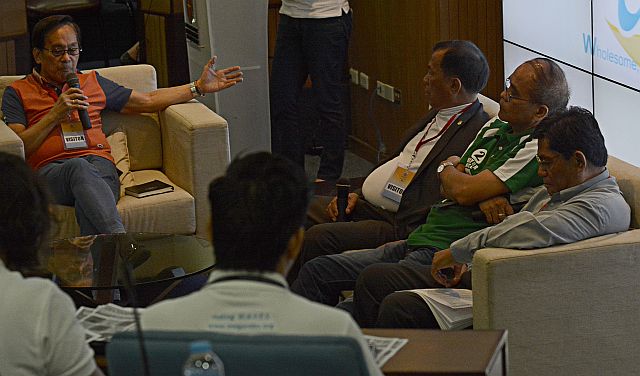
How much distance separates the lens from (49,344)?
1.98 metres

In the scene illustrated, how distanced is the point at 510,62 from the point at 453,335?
3.14 m

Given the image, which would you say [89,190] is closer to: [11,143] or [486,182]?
[11,143]

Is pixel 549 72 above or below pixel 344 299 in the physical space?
above

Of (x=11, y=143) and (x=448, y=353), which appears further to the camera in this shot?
(x=11, y=143)

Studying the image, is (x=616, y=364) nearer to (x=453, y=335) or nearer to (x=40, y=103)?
(x=453, y=335)

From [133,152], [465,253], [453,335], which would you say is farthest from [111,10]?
[453,335]

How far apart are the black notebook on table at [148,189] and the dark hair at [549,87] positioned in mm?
1803

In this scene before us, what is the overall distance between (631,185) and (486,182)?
44 centimetres

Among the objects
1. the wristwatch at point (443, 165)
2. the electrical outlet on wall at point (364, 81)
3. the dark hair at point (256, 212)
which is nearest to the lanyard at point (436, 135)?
the wristwatch at point (443, 165)

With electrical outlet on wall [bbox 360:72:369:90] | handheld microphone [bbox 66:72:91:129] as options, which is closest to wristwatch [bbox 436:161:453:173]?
handheld microphone [bbox 66:72:91:129]

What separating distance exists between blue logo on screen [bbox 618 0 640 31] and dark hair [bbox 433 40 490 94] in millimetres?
672

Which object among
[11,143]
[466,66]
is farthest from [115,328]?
[11,143]

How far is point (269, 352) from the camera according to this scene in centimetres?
185

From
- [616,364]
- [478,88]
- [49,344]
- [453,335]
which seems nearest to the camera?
[49,344]
